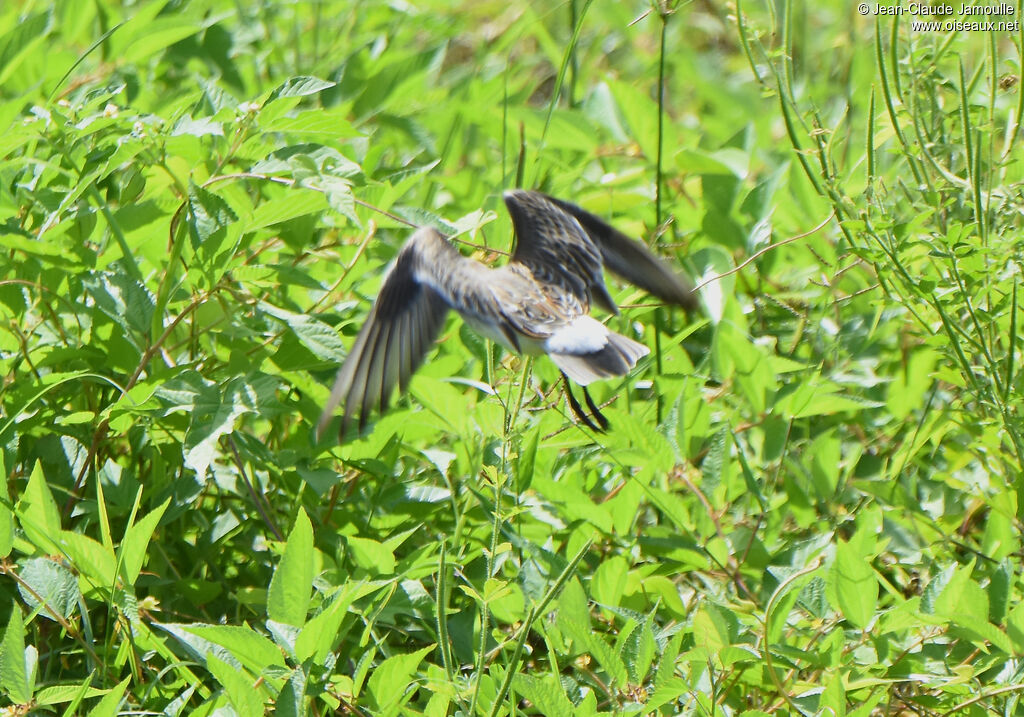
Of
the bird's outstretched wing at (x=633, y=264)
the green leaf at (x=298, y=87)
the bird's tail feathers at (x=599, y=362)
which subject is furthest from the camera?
the bird's outstretched wing at (x=633, y=264)

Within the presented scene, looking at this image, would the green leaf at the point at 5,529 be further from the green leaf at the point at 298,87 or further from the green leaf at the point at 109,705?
the green leaf at the point at 298,87

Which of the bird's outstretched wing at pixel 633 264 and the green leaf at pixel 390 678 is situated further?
the bird's outstretched wing at pixel 633 264

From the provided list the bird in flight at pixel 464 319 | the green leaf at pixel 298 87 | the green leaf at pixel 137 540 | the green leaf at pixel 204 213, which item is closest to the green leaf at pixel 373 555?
the bird in flight at pixel 464 319

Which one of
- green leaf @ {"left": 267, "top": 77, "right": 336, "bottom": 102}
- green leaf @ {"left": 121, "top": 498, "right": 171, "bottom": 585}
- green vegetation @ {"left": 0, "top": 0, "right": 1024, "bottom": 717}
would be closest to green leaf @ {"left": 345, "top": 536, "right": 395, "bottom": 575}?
green vegetation @ {"left": 0, "top": 0, "right": 1024, "bottom": 717}

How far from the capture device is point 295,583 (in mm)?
1872

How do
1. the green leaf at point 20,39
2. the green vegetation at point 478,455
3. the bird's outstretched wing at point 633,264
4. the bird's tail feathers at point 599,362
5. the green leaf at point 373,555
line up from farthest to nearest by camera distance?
the green leaf at point 20,39 → the bird's outstretched wing at point 633,264 → the green leaf at point 373,555 → the green vegetation at point 478,455 → the bird's tail feathers at point 599,362

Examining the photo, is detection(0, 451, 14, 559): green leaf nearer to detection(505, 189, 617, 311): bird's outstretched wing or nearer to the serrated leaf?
detection(505, 189, 617, 311): bird's outstretched wing

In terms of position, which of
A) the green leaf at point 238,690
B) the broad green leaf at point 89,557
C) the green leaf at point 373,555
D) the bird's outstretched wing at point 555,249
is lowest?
the green leaf at point 373,555

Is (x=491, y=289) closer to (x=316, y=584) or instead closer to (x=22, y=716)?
(x=316, y=584)

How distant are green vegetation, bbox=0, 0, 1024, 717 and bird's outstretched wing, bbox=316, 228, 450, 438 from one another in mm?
206

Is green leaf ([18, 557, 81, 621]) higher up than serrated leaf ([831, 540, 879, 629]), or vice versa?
green leaf ([18, 557, 81, 621])

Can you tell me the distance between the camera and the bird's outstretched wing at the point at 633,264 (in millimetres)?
2414

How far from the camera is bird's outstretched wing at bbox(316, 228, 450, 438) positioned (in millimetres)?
1907

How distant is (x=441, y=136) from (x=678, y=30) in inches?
78.4
